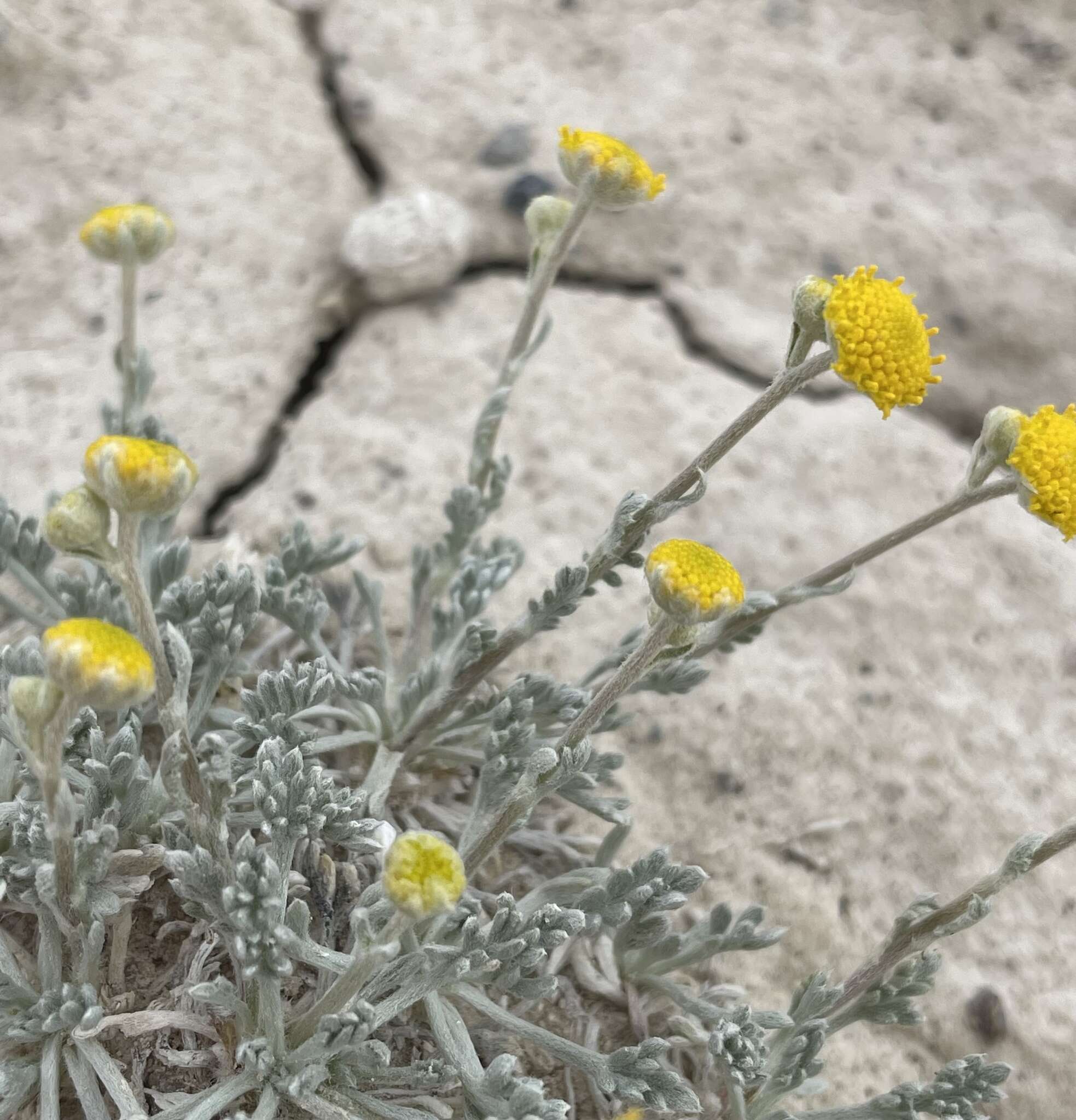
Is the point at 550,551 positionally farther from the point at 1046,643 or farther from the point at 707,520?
the point at 1046,643

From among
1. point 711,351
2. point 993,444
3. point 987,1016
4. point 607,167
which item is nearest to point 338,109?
point 711,351

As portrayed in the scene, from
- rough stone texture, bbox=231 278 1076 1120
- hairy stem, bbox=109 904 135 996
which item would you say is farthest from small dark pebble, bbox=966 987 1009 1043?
hairy stem, bbox=109 904 135 996

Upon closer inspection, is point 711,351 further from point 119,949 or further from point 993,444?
point 119,949

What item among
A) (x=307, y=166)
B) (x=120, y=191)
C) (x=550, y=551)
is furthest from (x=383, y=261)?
(x=550, y=551)

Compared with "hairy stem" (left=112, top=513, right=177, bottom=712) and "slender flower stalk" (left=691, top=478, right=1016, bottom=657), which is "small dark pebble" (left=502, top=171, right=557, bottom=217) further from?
"hairy stem" (left=112, top=513, right=177, bottom=712)

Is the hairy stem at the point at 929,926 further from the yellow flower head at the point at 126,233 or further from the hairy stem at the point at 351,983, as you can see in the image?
the yellow flower head at the point at 126,233

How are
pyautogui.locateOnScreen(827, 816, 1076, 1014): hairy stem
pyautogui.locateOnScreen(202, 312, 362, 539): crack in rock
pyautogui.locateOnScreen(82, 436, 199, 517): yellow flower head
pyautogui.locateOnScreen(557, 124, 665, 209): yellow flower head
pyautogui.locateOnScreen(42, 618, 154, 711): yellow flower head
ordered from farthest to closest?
1. pyautogui.locateOnScreen(202, 312, 362, 539): crack in rock
2. pyautogui.locateOnScreen(557, 124, 665, 209): yellow flower head
3. pyautogui.locateOnScreen(827, 816, 1076, 1014): hairy stem
4. pyautogui.locateOnScreen(82, 436, 199, 517): yellow flower head
5. pyautogui.locateOnScreen(42, 618, 154, 711): yellow flower head

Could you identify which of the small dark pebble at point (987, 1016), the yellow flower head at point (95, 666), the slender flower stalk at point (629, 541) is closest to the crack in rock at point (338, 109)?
the slender flower stalk at point (629, 541)
